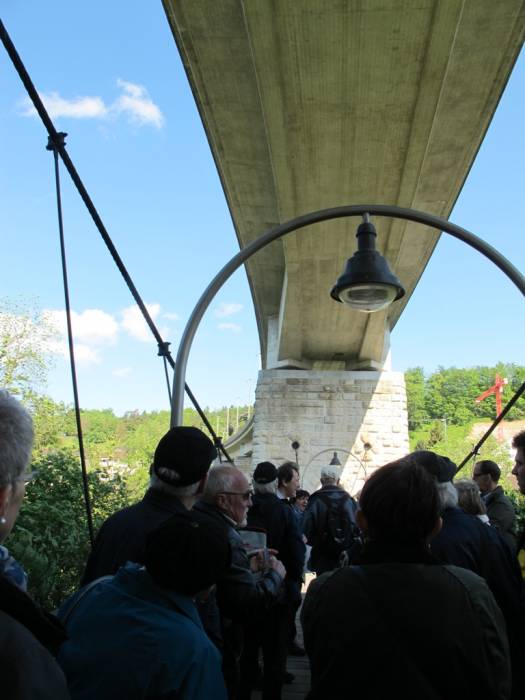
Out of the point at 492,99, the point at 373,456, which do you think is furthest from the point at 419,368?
the point at 492,99

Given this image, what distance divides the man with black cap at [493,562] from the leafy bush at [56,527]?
2.88m

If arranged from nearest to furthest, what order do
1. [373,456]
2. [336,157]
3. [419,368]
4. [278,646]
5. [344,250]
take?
[278,646] < [336,157] < [344,250] < [373,456] < [419,368]

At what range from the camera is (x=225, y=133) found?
7.43 m

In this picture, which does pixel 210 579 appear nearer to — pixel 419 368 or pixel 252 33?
pixel 252 33

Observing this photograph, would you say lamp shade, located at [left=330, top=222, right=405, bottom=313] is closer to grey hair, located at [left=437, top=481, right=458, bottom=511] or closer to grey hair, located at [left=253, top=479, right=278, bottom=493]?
grey hair, located at [left=253, top=479, right=278, bottom=493]

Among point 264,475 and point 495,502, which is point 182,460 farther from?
point 495,502

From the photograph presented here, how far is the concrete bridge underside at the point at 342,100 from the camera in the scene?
17.5ft

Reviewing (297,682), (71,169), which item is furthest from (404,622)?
(297,682)

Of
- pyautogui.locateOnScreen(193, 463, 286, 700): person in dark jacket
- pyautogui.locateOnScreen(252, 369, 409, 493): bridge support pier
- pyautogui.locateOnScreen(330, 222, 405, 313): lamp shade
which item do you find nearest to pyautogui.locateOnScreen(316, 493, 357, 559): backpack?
pyautogui.locateOnScreen(330, 222, 405, 313): lamp shade

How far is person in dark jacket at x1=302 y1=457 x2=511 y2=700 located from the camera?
4.65 ft

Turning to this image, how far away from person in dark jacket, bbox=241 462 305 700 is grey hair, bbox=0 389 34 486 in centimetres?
271

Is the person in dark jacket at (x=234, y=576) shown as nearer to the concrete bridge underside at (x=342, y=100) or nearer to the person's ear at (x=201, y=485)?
the person's ear at (x=201, y=485)

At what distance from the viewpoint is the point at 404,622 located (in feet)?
4.74

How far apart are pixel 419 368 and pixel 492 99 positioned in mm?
104887
